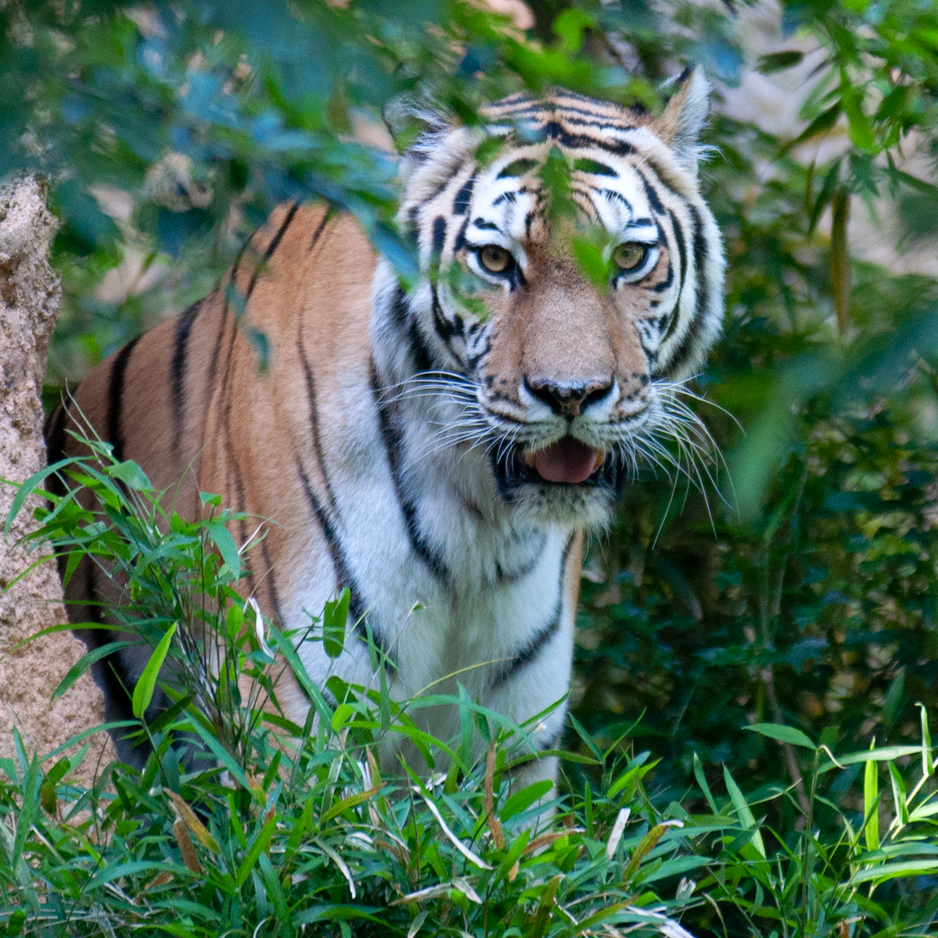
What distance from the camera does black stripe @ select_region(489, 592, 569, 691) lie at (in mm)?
2346

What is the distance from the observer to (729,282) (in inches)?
129

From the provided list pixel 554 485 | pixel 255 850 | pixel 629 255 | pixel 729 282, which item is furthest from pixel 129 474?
pixel 729 282

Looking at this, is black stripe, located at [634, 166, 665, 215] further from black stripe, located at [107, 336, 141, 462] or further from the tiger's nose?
black stripe, located at [107, 336, 141, 462]

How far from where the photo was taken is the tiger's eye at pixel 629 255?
216 centimetres

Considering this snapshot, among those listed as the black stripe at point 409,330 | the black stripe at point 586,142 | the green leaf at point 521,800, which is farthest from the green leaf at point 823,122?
the green leaf at point 521,800

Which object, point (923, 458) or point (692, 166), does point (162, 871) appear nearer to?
point (692, 166)

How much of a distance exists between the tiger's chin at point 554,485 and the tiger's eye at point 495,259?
0.33 metres

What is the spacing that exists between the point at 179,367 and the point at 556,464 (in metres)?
1.09

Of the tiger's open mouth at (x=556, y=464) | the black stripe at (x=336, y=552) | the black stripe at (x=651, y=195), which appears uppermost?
the black stripe at (x=651, y=195)

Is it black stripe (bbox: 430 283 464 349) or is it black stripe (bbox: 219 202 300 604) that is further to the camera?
black stripe (bbox: 219 202 300 604)

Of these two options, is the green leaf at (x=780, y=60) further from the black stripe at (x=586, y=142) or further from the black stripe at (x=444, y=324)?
the black stripe at (x=444, y=324)

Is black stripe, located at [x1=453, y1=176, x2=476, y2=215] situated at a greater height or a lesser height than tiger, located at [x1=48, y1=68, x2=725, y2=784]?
greater

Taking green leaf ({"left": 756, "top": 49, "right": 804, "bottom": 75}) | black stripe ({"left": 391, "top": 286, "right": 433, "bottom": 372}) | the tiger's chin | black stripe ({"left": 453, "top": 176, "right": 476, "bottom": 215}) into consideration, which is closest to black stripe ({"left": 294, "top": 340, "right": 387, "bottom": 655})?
black stripe ({"left": 391, "top": 286, "right": 433, "bottom": 372})

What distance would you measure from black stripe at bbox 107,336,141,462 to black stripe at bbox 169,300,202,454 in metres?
0.16
